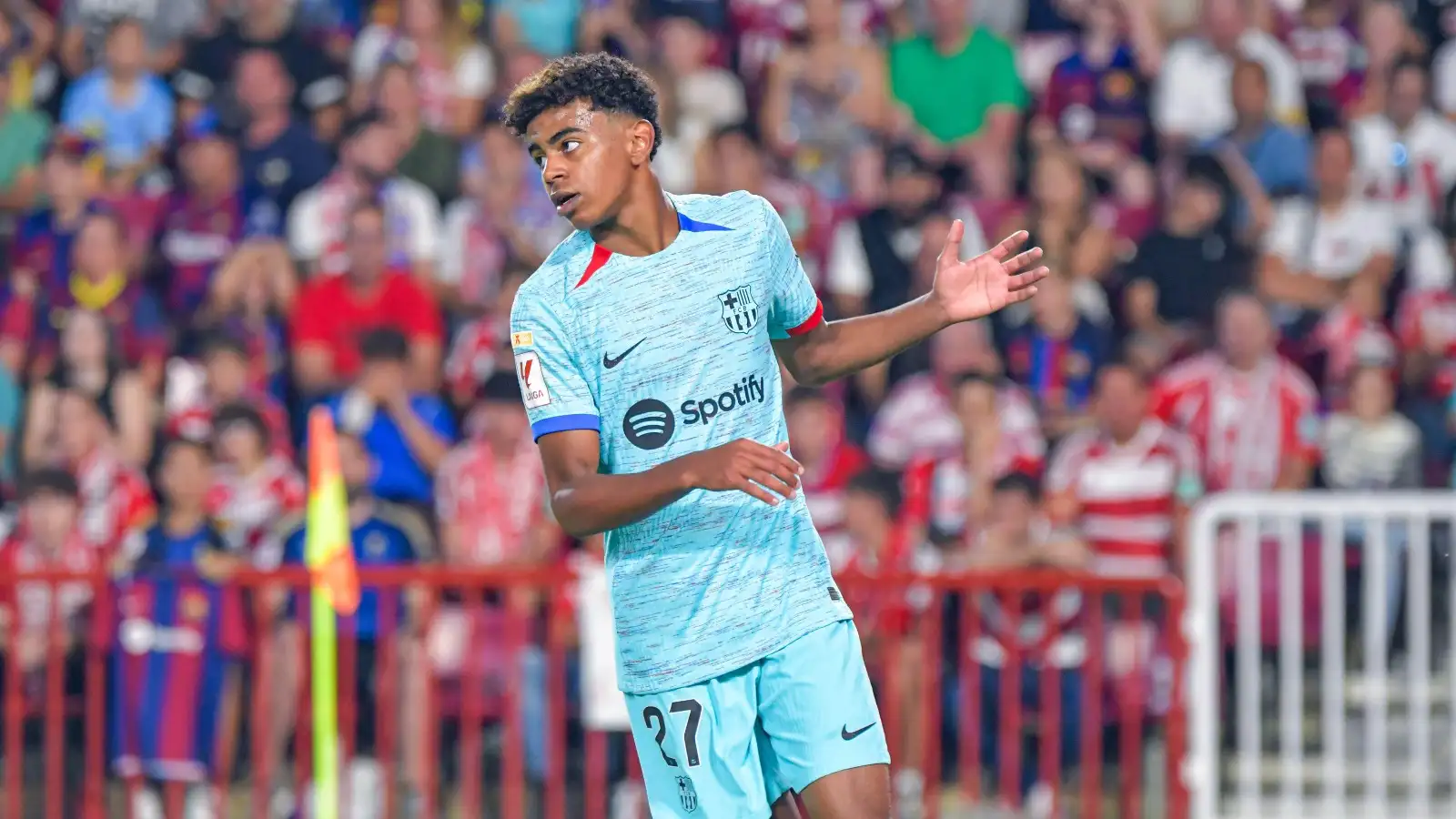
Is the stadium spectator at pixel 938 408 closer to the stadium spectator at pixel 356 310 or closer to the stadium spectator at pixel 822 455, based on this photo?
the stadium spectator at pixel 822 455

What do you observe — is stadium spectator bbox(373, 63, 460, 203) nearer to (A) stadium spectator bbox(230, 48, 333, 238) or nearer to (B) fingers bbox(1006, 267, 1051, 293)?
(A) stadium spectator bbox(230, 48, 333, 238)

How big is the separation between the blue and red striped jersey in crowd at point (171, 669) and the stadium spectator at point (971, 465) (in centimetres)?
318

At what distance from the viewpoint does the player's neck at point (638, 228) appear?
511 cm

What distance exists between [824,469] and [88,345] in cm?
399

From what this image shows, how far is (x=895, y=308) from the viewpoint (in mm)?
5387

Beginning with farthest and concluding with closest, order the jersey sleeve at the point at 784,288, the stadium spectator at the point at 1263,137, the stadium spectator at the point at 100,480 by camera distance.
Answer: the stadium spectator at the point at 1263,137, the stadium spectator at the point at 100,480, the jersey sleeve at the point at 784,288

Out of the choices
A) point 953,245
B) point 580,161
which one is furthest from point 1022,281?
point 580,161

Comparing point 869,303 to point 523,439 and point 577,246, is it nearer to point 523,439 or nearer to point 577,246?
point 523,439

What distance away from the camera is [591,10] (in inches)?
512

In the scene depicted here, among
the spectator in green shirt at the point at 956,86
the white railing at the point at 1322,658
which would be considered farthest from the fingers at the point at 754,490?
the spectator in green shirt at the point at 956,86

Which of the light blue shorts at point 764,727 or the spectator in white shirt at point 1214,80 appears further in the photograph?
the spectator in white shirt at point 1214,80

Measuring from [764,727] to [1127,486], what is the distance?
210 inches

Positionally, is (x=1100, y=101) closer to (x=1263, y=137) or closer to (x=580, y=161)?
(x=1263, y=137)

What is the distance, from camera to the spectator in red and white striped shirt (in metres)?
10.0
